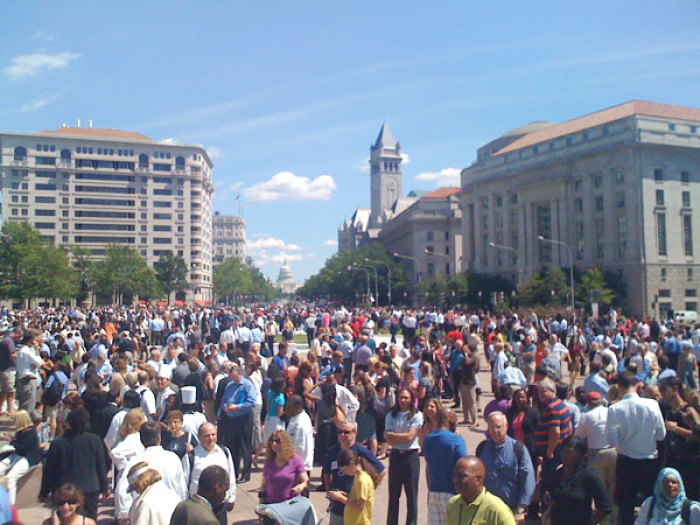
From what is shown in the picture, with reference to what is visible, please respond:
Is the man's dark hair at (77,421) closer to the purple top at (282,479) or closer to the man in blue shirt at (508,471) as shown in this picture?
the purple top at (282,479)

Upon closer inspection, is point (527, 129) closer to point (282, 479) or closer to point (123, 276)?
point (123, 276)

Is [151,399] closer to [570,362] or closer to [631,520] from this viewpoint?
[631,520]

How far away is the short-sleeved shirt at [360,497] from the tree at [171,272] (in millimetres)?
106050

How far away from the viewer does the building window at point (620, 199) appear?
63184 mm

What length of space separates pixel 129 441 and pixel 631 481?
5.98 metres

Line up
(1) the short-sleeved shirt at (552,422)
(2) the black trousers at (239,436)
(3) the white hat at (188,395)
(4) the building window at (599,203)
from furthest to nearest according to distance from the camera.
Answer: (4) the building window at (599,203)
(2) the black trousers at (239,436)
(3) the white hat at (188,395)
(1) the short-sleeved shirt at (552,422)

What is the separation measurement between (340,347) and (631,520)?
1084cm

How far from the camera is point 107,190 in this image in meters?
115

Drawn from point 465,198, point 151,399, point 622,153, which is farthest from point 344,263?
point 151,399

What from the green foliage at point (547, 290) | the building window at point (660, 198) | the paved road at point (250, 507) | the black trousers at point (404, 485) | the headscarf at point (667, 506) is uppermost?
the building window at point (660, 198)

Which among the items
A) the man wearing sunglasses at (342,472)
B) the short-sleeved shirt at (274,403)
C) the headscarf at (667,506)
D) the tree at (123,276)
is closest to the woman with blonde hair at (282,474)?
the man wearing sunglasses at (342,472)

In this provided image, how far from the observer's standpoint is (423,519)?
318 inches

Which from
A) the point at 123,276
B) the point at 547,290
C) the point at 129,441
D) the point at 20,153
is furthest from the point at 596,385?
the point at 20,153

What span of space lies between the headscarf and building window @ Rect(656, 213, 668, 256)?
62.8 metres
